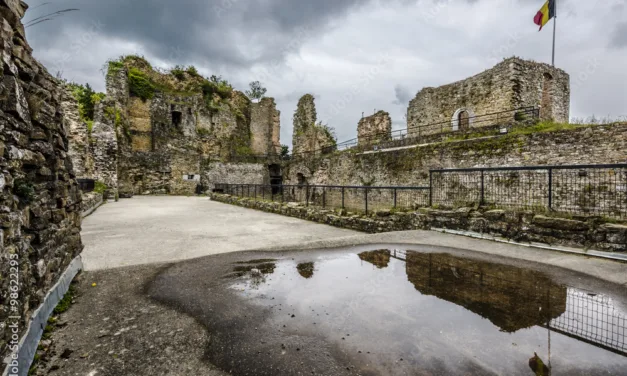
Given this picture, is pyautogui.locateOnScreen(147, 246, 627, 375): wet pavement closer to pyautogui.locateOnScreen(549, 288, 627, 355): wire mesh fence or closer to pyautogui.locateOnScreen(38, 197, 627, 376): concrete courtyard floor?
pyautogui.locateOnScreen(549, 288, 627, 355): wire mesh fence

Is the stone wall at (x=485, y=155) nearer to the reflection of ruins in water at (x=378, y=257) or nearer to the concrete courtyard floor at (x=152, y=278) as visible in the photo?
the concrete courtyard floor at (x=152, y=278)

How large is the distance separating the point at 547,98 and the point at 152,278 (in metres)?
23.5

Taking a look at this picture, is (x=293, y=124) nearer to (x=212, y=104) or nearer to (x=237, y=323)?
(x=212, y=104)

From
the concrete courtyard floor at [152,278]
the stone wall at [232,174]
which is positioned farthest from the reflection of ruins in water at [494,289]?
the stone wall at [232,174]

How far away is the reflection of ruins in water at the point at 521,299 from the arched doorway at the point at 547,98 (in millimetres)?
19917

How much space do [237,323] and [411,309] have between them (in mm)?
1579

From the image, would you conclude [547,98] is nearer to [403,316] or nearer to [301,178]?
[301,178]

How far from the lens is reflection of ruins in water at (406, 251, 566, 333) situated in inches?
104

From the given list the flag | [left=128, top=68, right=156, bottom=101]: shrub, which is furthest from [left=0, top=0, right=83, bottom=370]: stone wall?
[left=128, top=68, right=156, bottom=101]: shrub

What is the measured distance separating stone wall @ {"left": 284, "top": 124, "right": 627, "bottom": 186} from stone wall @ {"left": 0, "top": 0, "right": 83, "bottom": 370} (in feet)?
45.8

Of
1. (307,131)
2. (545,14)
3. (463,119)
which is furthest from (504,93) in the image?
(307,131)

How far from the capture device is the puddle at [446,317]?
6.53 ft

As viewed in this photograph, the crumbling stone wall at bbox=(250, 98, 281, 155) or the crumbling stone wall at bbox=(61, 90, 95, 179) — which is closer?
the crumbling stone wall at bbox=(61, 90, 95, 179)

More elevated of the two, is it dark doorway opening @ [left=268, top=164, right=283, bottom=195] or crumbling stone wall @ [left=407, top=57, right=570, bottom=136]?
crumbling stone wall @ [left=407, top=57, right=570, bottom=136]
